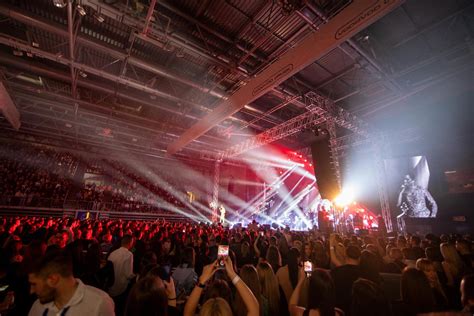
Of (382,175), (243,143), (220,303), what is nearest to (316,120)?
(243,143)

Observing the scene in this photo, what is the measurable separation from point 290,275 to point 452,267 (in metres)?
2.58

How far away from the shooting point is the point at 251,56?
684cm

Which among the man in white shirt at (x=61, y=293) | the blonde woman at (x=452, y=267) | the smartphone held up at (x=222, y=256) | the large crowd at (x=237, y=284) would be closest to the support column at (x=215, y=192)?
the large crowd at (x=237, y=284)

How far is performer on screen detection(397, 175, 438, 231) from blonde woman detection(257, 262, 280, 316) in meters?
11.8

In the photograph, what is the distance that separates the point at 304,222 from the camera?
16.8 metres

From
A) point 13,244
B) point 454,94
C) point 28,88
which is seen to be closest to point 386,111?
point 454,94

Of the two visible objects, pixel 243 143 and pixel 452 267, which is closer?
pixel 452 267

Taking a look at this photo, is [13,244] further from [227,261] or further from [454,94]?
[454,94]

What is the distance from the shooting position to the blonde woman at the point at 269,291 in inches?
93.9

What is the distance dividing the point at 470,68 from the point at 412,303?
341 inches

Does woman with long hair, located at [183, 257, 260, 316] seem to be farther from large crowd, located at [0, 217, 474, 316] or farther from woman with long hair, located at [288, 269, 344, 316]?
woman with long hair, located at [288, 269, 344, 316]

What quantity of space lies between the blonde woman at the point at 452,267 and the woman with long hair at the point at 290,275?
2.35m

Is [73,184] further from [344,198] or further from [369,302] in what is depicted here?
[369,302]

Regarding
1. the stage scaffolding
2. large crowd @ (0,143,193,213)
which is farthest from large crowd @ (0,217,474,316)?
large crowd @ (0,143,193,213)
